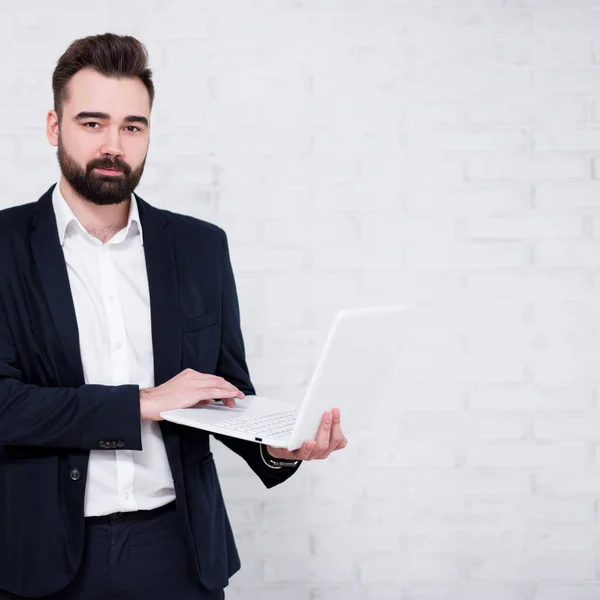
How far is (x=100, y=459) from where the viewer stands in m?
1.46

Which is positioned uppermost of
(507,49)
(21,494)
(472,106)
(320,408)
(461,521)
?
(507,49)

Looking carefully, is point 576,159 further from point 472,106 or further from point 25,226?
point 25,226

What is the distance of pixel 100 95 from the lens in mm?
1522

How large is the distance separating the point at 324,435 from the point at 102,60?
84cm

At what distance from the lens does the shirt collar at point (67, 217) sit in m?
1.54

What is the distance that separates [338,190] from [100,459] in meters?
1.30

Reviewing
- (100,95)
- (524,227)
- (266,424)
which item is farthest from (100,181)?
(524,227)

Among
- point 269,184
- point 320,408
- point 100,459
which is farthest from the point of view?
point 269,184

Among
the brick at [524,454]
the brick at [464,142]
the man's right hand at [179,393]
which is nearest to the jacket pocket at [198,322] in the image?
the man's right hand at [179,393]

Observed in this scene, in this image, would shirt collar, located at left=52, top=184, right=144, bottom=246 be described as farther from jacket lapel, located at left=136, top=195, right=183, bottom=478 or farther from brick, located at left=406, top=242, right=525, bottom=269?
brick, located at left=406, top=242, right=525, bottom=269

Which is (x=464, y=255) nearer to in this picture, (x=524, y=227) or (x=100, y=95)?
(x=524, y=227)

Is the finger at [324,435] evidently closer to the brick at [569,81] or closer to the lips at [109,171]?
the lips at [109,171]

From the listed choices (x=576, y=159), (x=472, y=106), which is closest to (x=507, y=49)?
(x=472, y=106)

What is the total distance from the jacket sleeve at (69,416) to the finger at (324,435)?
0.32m
